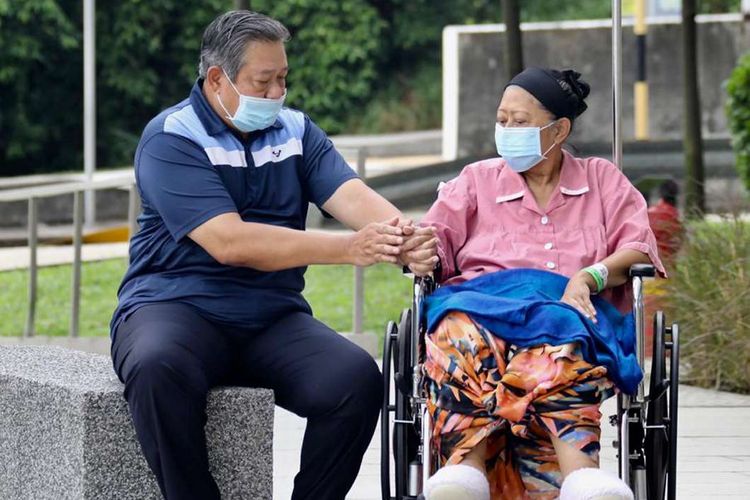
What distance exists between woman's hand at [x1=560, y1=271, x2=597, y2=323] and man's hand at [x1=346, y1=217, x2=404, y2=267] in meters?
0.47

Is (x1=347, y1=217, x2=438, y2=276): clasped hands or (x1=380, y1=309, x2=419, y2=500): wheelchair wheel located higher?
(x1=347, y1=217, x2=438, y2=276): clasped hands

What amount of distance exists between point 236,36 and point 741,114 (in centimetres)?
836

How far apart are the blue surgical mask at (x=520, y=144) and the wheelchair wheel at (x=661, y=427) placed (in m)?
0.60

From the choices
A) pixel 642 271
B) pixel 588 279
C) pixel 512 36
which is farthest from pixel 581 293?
pixel 512 36

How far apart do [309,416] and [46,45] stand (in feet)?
67.2

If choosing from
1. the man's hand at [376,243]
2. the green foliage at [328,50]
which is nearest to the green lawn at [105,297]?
the man's hand at [376,243]

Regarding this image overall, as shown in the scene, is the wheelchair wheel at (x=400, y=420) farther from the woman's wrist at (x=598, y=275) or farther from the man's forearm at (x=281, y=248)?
the woman's wrist at (x=598, y=275)

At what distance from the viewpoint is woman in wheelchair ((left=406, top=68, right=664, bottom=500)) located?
4160 mm

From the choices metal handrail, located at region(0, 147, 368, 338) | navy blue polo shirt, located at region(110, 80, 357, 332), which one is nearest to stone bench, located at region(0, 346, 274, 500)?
navy blue polo shirt, located at region(110, 80, 357, 332)

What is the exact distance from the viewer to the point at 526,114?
472 cm

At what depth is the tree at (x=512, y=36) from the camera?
37.5 feet

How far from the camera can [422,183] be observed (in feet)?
52.9

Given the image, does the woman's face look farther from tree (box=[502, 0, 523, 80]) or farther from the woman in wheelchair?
tree (box=[502, 0, 523, 80])

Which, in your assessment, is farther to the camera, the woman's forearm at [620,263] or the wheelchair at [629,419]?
the woman's forearm at [620,263]
